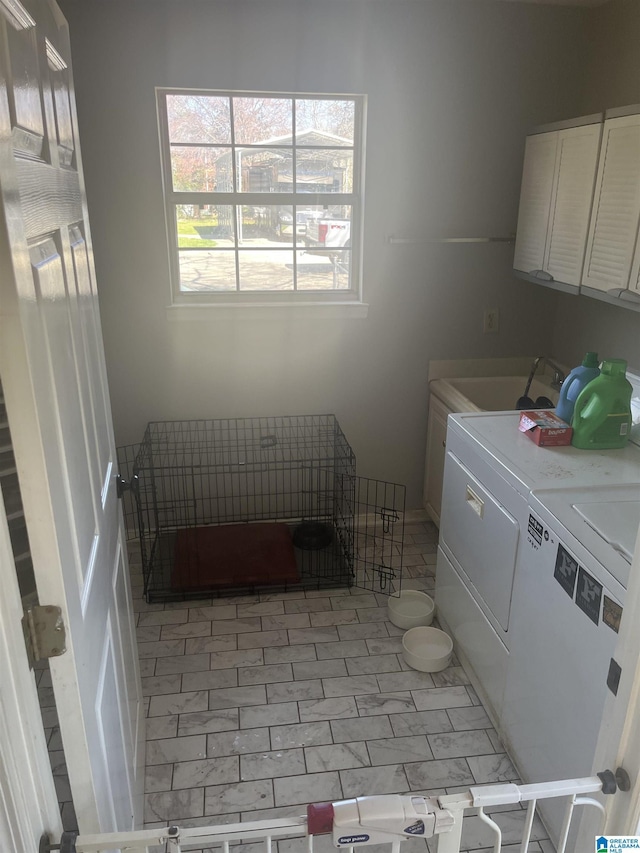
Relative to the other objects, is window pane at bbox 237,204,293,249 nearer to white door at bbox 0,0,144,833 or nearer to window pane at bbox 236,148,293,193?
window pane at bbox 236,148,293,193

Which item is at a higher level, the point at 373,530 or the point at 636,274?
the point at 636,274

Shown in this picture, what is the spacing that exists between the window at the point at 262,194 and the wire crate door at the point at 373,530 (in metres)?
1.02

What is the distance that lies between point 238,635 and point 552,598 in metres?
1.39

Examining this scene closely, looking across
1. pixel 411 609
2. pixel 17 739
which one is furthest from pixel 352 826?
pixel 411 609

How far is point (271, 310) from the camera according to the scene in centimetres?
304

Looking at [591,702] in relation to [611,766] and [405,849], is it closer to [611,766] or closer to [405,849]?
[611,766]

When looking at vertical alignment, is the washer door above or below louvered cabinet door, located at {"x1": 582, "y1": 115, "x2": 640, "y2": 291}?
below

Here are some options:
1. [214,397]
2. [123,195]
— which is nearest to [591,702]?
[214,397]

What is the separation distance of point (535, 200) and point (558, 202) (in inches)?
8.4

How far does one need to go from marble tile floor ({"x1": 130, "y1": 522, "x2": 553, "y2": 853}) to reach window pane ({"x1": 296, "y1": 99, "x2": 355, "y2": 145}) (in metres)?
2.12

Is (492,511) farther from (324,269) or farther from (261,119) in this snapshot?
(261,119)

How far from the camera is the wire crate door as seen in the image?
2.97 m

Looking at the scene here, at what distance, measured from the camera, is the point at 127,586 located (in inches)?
71.5

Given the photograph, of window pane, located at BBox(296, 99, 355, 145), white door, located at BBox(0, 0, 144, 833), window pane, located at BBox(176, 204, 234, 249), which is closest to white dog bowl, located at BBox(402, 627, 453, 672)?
white door, located at BBox(0, 0, 144, 833)
